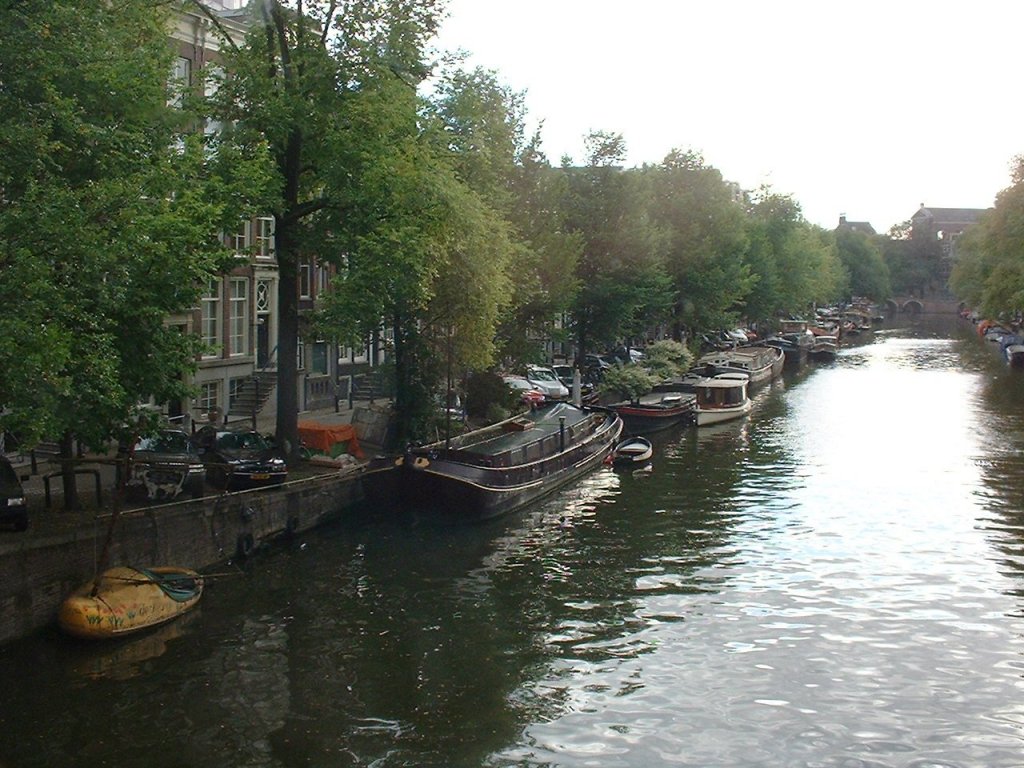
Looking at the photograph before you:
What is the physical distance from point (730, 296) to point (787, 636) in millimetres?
58887

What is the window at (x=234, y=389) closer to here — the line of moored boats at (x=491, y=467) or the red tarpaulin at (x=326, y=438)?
the red tarpaulin at (x=326, y=438)

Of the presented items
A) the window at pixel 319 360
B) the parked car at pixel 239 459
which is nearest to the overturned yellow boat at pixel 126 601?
the parked car at pixel 239 459

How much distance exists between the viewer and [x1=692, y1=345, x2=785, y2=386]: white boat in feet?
228

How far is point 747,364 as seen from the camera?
75.2m

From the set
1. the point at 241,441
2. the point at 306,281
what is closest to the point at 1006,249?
the point at 306,281

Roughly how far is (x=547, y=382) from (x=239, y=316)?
61.2 ft

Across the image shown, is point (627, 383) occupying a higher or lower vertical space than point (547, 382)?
higher

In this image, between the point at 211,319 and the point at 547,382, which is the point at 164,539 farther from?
the point at 547,382

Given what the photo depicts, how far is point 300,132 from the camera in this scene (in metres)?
32.0

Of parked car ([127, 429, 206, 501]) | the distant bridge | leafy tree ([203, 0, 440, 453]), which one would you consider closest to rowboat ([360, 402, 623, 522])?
leafy tree ([203, 0, 440, 453])

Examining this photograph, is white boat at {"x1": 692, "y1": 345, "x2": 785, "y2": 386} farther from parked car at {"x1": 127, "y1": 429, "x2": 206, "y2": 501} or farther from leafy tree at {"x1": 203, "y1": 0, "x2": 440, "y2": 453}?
parked car at {"x1": 127, "y1": 429, "x2": 206, "y2": 501}

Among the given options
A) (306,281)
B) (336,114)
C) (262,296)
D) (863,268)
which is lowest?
(262,296)

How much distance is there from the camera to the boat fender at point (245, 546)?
2775 centimetres

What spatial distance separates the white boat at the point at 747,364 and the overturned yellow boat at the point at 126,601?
47.0 meters
